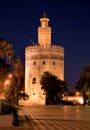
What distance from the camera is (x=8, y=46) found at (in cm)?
6244

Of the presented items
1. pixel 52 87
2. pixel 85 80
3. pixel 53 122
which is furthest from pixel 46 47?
pixel 53 122

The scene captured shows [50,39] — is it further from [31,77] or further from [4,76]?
[4,76]

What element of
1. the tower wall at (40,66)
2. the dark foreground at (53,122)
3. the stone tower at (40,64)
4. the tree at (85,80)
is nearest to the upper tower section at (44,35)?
the stone tower at (40,64)

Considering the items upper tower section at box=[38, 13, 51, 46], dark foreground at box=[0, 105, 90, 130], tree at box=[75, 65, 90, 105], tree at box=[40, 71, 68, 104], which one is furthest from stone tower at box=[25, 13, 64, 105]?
dark foreground at box=[0, 105, 90, 130]

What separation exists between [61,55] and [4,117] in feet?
202

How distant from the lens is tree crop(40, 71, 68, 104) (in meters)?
72.1

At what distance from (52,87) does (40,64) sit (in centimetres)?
889

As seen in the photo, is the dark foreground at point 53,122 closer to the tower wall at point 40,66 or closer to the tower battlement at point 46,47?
the tower wall at point 40,66

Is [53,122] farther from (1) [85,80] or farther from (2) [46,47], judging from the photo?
(2) [46,47]

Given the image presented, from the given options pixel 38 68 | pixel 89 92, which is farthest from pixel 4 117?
pixel 38 68

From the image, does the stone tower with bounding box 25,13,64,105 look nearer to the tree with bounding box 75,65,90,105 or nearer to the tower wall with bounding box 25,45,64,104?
the tower wall with bounding box 25,45,64,104

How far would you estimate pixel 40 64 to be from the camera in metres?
79.6

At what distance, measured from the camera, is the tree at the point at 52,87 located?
72.1 metres

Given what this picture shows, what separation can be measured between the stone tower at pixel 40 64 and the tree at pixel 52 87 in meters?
4.59
